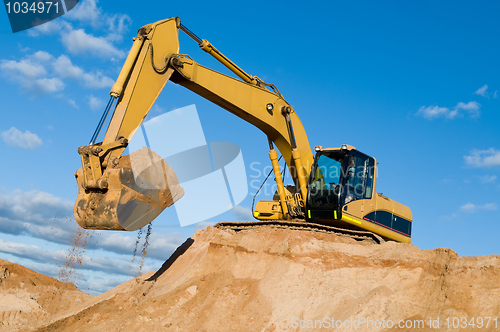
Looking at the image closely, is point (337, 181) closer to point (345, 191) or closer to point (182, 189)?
point (345, 191)

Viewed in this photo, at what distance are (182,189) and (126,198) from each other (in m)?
1.38

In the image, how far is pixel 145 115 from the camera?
820cm

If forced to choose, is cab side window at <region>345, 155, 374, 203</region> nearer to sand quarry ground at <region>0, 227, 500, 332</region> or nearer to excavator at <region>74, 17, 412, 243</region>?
excavator at <region>74, 17, 412, 243</region>

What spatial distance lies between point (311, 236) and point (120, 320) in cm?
459

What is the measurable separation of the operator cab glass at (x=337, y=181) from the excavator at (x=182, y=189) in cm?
2

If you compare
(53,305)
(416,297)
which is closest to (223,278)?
(416,297)

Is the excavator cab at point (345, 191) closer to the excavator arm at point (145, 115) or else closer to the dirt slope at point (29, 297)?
the excavator arm at point (145, 115)

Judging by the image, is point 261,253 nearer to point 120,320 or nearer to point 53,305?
point 120,320

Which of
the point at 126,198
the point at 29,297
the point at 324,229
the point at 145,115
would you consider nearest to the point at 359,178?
the point at 324,229

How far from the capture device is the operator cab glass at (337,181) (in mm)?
10344

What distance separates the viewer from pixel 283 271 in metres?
9.36

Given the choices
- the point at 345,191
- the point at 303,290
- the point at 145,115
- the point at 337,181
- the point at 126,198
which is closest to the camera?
the point at 126,198

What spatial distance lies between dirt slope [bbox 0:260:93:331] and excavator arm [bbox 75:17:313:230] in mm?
6490

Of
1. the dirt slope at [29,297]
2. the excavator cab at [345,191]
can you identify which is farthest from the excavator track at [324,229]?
the dirt slope at [29,297]
